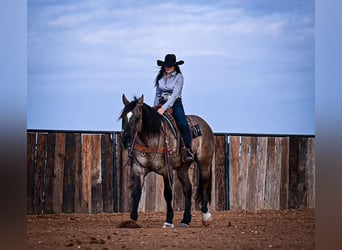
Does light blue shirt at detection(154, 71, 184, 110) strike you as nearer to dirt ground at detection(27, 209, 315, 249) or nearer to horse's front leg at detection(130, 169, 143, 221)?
horse's front leg at detection(130, 169, 143, 221)

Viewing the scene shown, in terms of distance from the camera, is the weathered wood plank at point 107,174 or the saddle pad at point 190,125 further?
the weathered wood plank at point 107,174

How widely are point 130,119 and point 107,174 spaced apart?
1.32 m

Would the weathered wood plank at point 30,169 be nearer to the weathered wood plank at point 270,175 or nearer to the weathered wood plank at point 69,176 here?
the weathered wood plank at point 69,176

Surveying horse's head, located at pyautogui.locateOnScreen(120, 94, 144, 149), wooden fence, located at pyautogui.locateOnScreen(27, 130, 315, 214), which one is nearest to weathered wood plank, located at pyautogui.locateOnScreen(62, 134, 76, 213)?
wooden fence, located at pyautogui.locateOnScreen(27, 130, 315, 214)

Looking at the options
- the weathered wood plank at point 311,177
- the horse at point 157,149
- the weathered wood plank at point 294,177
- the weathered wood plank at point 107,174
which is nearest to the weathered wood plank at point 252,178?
the weathered wood plank at point 294,177

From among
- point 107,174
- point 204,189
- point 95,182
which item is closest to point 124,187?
point 107,174

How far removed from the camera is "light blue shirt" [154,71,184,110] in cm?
1031

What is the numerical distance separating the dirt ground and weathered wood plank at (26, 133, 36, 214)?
0.15 meters

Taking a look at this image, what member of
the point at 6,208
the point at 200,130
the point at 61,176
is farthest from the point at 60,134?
the point at 6,208

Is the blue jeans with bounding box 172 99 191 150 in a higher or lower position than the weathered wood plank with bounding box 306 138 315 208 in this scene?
higher

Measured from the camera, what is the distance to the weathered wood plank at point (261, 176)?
11.3 m

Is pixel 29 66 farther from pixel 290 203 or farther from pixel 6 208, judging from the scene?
pixel 290 203

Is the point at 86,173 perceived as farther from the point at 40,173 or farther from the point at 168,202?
the point at 168,202

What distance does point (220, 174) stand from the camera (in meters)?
11.8
